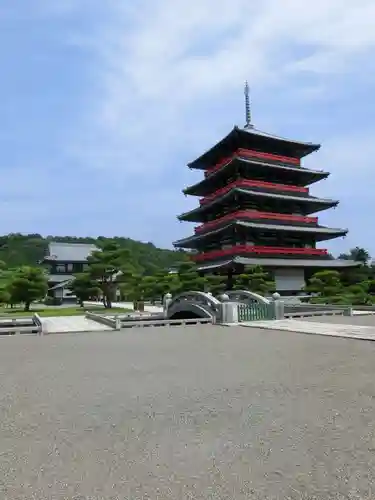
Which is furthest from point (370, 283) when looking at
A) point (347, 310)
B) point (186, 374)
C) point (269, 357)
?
point (186, 374)

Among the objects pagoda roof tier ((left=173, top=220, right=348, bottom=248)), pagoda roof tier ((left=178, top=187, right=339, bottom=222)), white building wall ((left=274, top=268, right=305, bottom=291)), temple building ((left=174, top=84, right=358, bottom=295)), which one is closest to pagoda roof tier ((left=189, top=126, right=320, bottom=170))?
temple building ((left=174, top=84, right=358, bottom=295))

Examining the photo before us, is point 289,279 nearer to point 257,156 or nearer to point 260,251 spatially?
point 260,251

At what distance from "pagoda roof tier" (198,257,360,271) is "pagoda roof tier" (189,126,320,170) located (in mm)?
12007

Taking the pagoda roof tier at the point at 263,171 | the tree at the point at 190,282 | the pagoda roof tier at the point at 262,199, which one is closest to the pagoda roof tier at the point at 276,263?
the tree at the point at 190,282

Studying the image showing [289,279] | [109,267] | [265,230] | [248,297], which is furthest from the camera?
[289,279]

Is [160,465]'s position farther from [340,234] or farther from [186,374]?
[340,234]

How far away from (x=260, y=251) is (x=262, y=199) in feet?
19.1

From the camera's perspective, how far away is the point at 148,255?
98.8m

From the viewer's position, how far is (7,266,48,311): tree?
34469 millimetres

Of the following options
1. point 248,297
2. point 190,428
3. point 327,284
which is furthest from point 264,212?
point 190,428

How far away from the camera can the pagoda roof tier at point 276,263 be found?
120 ft

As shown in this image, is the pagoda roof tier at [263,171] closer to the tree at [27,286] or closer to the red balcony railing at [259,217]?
the red balcony railing at [259,217]

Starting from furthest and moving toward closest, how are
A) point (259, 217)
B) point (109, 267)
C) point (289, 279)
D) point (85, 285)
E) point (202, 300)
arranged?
point (289, 279) < point (259, 217) < point (85, 285) < point (109, 267) < point (202, 300)

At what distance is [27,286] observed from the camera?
34.5 metres
